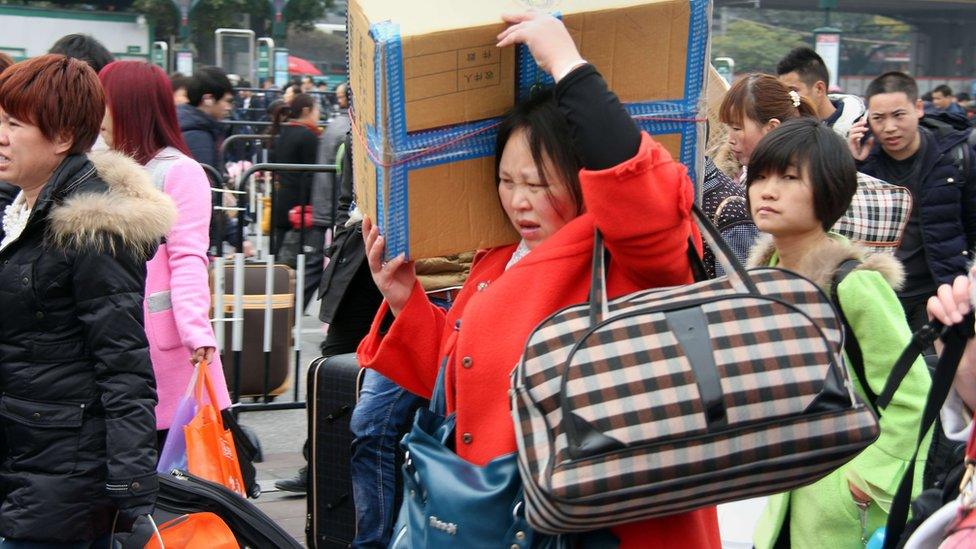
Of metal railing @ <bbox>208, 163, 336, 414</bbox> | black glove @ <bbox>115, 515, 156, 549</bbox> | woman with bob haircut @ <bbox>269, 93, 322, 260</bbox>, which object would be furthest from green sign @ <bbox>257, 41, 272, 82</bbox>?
black glove @ <bbox>115, 515, 156, 549</bbox>

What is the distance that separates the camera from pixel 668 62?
2.50 m

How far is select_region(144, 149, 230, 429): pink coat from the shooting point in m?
4.18

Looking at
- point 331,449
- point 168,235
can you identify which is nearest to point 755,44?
point 331,449

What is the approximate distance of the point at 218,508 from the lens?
3621 mm

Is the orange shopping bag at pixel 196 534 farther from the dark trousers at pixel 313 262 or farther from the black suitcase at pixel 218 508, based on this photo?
the dark trousers at pixel 313 262

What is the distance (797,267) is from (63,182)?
1.92 meters

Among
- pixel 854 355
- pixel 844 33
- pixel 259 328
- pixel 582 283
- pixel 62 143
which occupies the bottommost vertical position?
pixel 259 328

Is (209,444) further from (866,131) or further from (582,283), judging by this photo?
(866,131)

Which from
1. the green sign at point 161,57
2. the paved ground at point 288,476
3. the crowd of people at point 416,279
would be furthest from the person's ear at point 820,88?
the green sign at point 161,57

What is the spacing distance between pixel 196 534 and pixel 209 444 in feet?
1.61

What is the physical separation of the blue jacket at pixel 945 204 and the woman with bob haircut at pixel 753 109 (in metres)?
2.01

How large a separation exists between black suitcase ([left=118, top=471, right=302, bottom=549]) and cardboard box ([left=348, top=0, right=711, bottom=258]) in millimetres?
1332

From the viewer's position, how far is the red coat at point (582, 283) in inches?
84.4

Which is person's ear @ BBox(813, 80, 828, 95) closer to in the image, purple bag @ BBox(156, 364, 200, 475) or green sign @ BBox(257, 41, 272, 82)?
purple bag @ BBox(156, 364, 200, 475)
